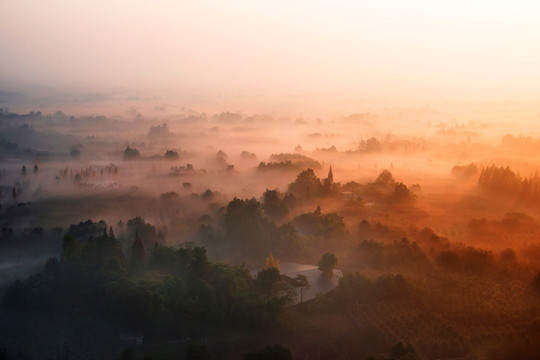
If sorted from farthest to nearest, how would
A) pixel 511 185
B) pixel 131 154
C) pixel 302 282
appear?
pixel 131 154, pixel 511 185, pixel 302 282

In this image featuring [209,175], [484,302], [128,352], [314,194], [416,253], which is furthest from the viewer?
[209,175]

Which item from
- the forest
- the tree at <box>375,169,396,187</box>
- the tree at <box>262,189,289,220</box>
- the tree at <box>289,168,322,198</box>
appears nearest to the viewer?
the forest

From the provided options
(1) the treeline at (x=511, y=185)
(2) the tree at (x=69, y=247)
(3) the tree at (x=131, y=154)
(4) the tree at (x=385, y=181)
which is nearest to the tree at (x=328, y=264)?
(2) the tree at (x=69, y=247)

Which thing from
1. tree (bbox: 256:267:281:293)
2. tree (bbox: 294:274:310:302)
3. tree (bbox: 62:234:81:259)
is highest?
tree (bbox: 62:234:81:259)

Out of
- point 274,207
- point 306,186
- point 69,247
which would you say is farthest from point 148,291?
point 306,186

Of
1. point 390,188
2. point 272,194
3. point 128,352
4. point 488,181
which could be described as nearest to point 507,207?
point 488,181

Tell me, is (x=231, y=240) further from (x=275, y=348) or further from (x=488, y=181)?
(x=488, y=181)

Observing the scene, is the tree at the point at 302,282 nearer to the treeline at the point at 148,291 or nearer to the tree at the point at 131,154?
the treeline at the point at 148,291

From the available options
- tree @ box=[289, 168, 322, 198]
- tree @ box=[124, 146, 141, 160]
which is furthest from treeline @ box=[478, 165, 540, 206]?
tree @ box=[124, 146, 141, 160]

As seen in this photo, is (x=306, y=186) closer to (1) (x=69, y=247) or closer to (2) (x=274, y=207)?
(2) (x=274, y=207)

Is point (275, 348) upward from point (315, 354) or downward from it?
upward

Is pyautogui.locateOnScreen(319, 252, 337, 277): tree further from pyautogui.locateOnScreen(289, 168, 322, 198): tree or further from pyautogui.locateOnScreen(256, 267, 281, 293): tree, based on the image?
pyautogui.locateOnScreen(289, 168, 322, 198): tree
